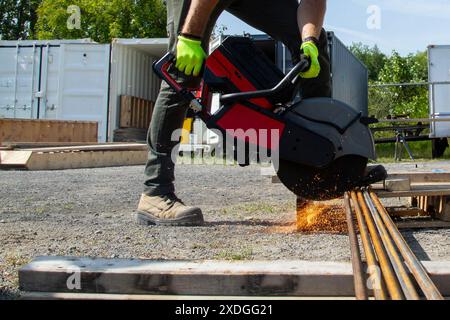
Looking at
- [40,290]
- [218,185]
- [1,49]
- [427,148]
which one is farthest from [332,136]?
[427,148]

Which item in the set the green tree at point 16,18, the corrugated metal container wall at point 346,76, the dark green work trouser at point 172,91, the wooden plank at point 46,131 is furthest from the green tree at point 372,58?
the dark green work trouser at point 172,91

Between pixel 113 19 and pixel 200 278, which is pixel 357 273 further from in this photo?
pixel 113 19

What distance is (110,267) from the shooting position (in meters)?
1.81

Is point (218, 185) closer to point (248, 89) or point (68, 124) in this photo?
point (248, 89)

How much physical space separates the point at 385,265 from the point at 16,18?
34565 mm

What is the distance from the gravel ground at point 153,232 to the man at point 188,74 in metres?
0.15

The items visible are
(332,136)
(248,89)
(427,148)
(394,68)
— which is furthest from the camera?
(394,68)

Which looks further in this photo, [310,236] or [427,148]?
[427,148]

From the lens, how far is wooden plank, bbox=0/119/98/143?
1064 centimetres

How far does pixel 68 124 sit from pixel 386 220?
10.3 m

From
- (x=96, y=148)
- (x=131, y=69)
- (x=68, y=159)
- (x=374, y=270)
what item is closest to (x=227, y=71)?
(x=374, y=270)

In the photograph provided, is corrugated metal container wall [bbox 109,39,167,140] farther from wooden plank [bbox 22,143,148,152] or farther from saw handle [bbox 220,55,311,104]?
saw handle [bbox 220,55,311,104]

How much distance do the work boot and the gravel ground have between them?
0.26 feet

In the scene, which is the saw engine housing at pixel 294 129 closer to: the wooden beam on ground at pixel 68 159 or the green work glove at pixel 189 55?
the green work glove at pixel 189 55
